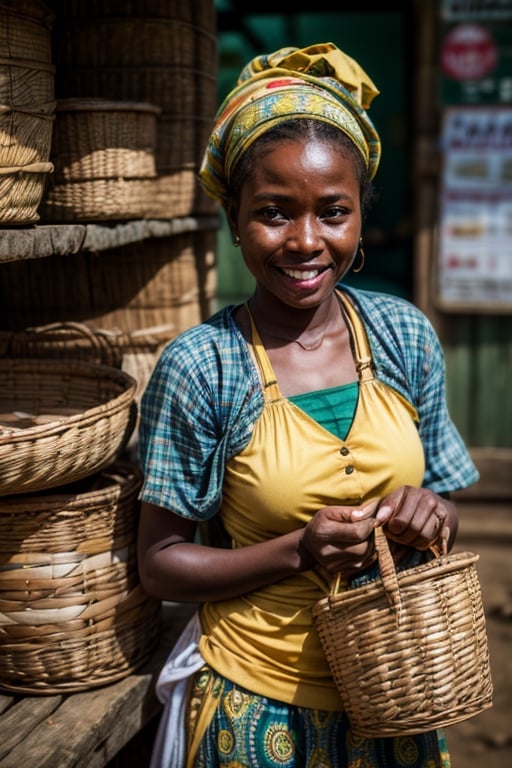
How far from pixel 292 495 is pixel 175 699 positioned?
568 mm

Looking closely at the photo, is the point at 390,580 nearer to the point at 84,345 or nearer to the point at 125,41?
the point at 84,345

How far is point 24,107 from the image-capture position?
2027 millimetres

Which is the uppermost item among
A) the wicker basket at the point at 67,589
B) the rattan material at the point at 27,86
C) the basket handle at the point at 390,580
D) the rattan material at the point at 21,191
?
the rattan material at the point at 27,86

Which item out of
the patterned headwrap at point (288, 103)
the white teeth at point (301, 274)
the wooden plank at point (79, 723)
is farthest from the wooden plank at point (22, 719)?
the patterned headwrap at point (288, 103)

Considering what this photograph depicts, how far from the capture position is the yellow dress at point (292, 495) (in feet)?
6.49

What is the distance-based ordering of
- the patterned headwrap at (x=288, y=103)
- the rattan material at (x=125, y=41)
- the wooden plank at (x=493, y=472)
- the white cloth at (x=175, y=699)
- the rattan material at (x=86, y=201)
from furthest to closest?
the wooden plank at (x=493, y=472) → the rattan material at (x=125, y=41) → the rattan material at (x=86, y=201) → the white cloth at (x=175, y=699) → the patterned headwrap at (x=288, y=103)

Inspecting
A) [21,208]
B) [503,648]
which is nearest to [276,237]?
[21,208]

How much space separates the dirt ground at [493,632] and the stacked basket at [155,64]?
7.83 ft

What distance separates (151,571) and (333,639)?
455mm

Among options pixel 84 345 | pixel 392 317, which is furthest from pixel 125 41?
pixel 392 317

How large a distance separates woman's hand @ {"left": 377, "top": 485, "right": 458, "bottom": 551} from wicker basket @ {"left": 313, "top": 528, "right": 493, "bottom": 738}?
2.6 inches

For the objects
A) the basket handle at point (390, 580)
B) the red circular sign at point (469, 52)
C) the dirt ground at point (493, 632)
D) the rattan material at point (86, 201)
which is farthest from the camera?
the red circular sign at point (469, 52)

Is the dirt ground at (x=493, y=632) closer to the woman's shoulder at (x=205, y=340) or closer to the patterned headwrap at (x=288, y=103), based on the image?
the woman's shoulder at (x=205, y=340)

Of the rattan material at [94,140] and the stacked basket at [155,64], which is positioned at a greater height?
the stacked basket at [155,64]
